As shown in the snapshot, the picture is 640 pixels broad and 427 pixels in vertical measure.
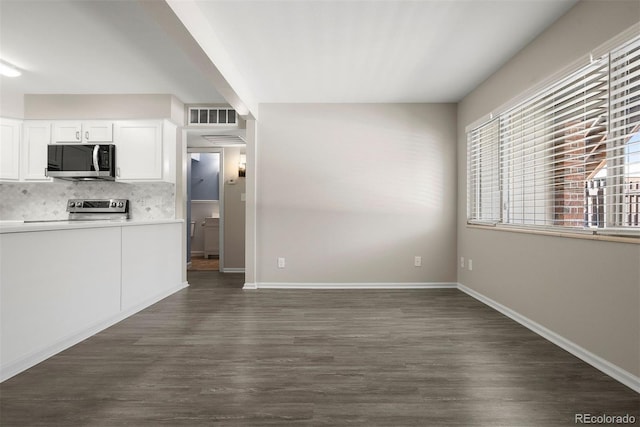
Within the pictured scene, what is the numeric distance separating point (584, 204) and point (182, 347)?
3.08 meters

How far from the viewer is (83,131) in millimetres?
4203

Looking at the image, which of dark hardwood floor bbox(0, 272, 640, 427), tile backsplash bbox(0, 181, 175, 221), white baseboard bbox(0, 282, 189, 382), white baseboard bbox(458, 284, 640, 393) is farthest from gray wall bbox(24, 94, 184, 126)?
white baseboard bbox(458, 284, 640, 393)

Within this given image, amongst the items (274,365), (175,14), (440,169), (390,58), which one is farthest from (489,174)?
(175,14)

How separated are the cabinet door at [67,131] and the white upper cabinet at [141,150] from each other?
497 mm

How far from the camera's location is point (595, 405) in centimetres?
166

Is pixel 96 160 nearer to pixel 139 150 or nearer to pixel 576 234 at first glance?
pixel 139 150

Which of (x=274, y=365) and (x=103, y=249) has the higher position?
(x=103, y=249)

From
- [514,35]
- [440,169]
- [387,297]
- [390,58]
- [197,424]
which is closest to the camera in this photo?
[197,424]

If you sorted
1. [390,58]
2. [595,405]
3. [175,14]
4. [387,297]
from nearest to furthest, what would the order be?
[595,405], [175,14], [390,58], [387,297]

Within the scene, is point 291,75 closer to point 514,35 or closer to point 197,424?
point 514,35

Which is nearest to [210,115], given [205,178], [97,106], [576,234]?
[97,106]

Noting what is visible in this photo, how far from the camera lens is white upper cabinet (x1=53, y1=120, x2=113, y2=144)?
420cm

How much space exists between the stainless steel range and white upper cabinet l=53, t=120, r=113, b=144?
812 millimetres

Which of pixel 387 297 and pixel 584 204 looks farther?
pixel 387 297
